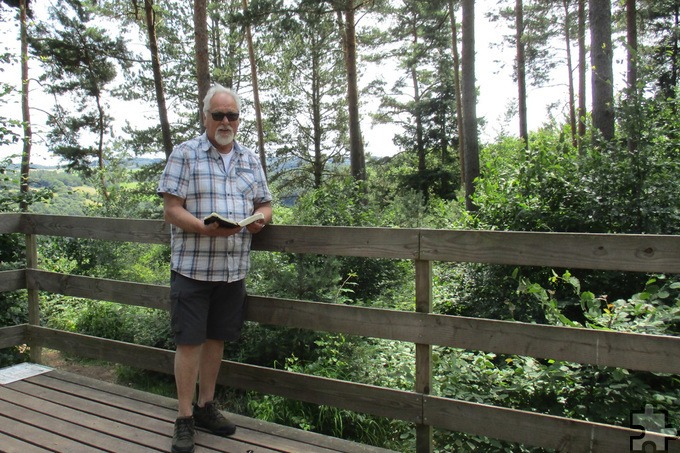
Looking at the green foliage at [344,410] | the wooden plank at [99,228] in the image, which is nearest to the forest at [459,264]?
the green foliage at [344,410]

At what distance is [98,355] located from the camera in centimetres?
352

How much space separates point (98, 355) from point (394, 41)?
21.7m

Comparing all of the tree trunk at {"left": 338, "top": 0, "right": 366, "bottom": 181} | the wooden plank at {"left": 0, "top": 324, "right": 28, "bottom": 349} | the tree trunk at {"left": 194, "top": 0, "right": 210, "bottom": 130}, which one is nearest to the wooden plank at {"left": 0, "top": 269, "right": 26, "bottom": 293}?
the wooden plank at {"left": 0, "top": 324, "right": 28, "bottom": 349}

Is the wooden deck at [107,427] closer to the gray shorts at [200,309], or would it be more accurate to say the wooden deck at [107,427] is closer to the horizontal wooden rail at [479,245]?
the gray shorts at [200,309]

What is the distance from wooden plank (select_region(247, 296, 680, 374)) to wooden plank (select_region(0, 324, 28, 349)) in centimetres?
217

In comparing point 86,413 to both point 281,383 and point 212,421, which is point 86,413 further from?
point 281,383

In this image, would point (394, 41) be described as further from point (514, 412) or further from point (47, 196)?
point (514, 412)

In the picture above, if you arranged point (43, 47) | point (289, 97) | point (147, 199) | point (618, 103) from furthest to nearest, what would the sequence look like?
point (289, 97) < point (43, 47) < point (147, 199) < point (618, 103)

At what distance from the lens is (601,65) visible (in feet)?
23.1

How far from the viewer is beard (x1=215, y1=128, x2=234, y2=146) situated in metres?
2.64

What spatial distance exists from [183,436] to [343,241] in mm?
1250

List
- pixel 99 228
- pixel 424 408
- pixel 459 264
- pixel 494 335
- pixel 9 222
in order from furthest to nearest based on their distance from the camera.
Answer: pixel 459 264 → pixel 9 222 → pixel 99 228 → pixel 424 408 → pixel 494 335

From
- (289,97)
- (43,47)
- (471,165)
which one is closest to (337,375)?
(471,165)

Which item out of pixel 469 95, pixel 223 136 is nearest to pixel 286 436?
pixel 223 136
